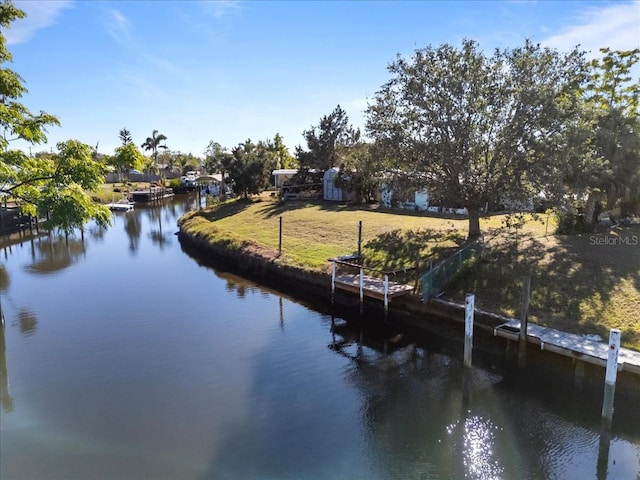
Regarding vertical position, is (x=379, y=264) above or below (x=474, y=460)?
above

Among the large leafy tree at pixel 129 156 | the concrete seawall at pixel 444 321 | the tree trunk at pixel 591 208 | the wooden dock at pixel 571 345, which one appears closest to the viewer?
the large leafy tree at pixel 129 156

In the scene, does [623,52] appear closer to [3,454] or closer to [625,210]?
[625,210]

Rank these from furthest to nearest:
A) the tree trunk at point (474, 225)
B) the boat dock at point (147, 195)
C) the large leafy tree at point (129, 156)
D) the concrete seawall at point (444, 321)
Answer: the boat dock at point (147, 195), the tree trunk at point (474, 225), the concrete seawall at point (444, 321), the large leafy tree at point (129, 156)

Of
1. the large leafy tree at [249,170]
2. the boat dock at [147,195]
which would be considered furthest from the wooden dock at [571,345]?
the boat dock at [147,195]

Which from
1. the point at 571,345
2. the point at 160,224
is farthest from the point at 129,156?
the point at 160,224

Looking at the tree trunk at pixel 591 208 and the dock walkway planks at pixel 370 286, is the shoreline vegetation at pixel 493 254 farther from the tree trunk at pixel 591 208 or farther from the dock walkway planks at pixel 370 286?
the dock walkway planks at pixel 370 286

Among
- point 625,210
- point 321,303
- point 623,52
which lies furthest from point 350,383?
point 623,52

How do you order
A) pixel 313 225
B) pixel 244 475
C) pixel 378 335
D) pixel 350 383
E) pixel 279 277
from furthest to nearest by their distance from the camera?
pixel 313 225, pixel 279 277, pixel 378 335, pixel 350 383, pixel 244 475
